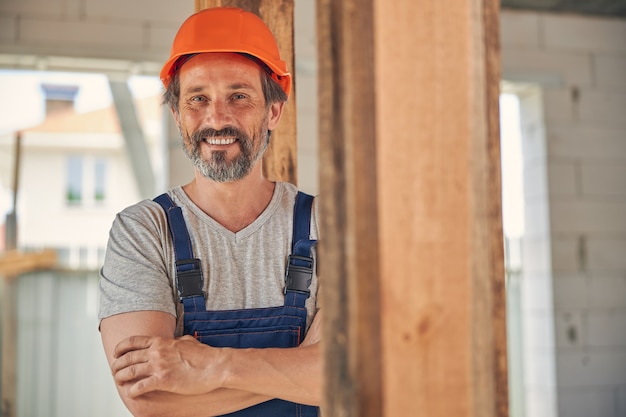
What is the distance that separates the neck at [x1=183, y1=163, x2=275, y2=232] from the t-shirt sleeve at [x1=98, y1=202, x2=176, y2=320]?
13 cm

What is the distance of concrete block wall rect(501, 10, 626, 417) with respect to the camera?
5273 millimetres

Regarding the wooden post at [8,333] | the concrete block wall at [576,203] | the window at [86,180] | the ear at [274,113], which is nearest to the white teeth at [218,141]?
the ear at [274,113]

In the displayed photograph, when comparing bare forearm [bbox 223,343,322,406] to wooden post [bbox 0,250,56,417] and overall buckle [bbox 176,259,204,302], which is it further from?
wooden post [bbox 0,250,56,417]

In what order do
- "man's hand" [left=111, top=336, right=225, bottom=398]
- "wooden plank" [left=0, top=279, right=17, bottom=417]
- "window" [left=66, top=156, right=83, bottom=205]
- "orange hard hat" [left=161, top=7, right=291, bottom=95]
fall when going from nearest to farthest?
"man's hand" [left=111, top=336, right=225, bottom=398] < "orange hard hat" [left=161, top=7, right=291, bottom=95] < "wooden plank" [left=0, top=279, right=17, bottom=417] < "window" [left=66, top=156, right=83, bottom=205]

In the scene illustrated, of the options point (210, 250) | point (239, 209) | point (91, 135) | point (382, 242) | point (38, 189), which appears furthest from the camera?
point (38, 189)

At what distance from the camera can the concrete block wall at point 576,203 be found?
17.3 ft

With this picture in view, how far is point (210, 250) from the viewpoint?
5.93 feet

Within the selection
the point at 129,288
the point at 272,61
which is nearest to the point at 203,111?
the point at 272,61

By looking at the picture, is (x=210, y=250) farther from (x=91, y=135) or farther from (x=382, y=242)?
(x=91, y=135)

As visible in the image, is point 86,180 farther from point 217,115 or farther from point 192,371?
point 192,371

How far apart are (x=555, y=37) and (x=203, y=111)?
419 cm

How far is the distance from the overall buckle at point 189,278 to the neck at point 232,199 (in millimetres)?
179

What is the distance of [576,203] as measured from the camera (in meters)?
5.30

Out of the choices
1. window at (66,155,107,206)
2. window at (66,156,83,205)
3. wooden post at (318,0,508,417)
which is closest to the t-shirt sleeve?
wooden post at (318,0,508,417)
